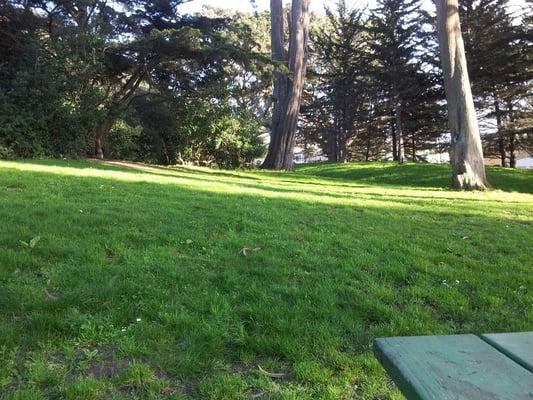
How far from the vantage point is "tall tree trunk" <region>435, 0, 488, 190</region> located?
13445 mm

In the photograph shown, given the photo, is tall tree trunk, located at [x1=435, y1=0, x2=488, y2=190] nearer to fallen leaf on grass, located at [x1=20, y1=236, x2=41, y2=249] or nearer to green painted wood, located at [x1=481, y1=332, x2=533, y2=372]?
fallen leaf on grass, located at [x1=20, y1=236, x2=41, y2=249]

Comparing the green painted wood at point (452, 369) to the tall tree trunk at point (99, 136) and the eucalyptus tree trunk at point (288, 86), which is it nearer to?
the tall tree trunk at point (99, 136)

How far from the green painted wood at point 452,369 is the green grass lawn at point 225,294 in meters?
1.00

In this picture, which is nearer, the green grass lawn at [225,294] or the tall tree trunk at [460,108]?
the green grass lawn at [225,294]

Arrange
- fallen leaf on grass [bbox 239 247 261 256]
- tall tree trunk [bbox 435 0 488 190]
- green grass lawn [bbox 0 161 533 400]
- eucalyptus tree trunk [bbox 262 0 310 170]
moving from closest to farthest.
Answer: green grass lawn [bbox 0 161 533 400]
fallen leaf on grass [bbox 239 247 261 256]
tall tree trunk [bbox 435 0 488 190]
eucalyptus tree trunk [bbox 262 0 310 170]

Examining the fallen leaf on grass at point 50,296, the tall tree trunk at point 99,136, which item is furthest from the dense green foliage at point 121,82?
the fallen leaf on grass at point 50,296

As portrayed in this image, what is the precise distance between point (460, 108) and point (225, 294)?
463 inches

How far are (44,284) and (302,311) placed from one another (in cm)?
196

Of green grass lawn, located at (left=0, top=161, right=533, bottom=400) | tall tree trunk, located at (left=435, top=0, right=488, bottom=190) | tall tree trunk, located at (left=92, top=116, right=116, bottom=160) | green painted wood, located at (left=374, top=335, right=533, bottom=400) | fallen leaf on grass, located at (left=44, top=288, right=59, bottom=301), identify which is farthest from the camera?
tall tree trunk, located at (left=92, top=116, right=116, bottom=160)

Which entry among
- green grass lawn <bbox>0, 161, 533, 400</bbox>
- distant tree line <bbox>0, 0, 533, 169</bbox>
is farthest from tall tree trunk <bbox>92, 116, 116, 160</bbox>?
green grass lawn <bbox>0, 161, 533, 400</bbox>

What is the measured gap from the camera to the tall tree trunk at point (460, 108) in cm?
1345

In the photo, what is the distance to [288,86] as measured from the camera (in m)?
21.1

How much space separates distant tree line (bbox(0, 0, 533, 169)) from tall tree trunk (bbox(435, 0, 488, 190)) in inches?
223

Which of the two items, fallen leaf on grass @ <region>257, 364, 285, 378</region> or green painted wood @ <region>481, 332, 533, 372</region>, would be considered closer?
green painted wood @ <region>481, 332, 533, 372</region>
